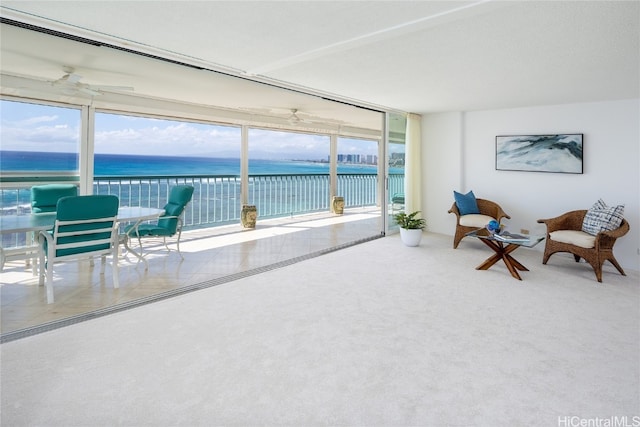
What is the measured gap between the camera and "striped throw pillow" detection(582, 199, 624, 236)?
414 centimetres

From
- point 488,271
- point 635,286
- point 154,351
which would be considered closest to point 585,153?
point 635,286

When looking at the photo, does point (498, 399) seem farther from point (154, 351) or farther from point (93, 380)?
point (93, 380)

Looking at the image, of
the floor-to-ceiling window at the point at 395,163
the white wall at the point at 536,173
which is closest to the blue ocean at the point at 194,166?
the floor-to-ceiling window at the point at 395,163

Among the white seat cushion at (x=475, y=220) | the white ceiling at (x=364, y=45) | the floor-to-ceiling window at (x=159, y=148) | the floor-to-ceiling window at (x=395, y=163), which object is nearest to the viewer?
the white ceiling at (x=364, y=45)

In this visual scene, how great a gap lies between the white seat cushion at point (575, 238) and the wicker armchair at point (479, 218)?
756 millimetres

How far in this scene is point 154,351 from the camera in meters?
2.28

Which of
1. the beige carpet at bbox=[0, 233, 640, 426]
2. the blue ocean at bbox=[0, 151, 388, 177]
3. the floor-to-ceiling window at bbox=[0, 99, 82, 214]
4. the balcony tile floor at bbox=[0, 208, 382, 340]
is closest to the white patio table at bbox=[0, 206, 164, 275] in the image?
the balcony tile floor at bbox=[0, 208, 382, 340]

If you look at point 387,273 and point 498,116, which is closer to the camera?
point 387,273

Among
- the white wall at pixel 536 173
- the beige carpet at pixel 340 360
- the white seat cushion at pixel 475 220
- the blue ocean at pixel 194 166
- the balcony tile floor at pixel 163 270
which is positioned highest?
the blue ocean at pixel 194 166

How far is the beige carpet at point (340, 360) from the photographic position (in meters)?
1.74

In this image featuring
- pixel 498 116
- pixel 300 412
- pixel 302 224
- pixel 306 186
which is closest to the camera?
pixel 300 412

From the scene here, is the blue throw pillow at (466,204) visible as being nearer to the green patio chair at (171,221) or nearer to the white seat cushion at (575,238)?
the white seat cushion at (575,238)

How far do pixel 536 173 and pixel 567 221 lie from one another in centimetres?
101

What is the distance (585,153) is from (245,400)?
5454 millimetres
